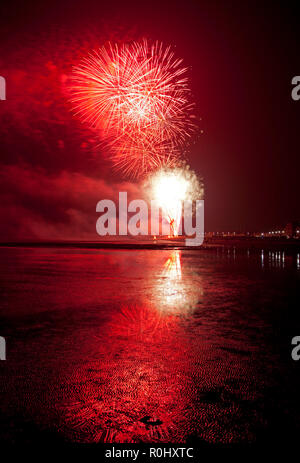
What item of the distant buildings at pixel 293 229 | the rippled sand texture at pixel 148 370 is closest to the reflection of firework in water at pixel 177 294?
the rippled sand texture at pixel 148 370

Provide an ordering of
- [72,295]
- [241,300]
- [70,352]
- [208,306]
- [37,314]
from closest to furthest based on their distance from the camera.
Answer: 1. [70,352]
2. [37,314]
3. [208,306]
4. [241,300]
5. [72,295]

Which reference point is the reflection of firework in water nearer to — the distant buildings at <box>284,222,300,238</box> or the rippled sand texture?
the rippled sand texture

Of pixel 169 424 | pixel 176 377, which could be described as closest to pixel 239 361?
pixel 176 377

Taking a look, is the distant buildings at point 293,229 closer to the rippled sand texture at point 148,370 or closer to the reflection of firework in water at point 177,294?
the reflection of firework in water at point 177,294

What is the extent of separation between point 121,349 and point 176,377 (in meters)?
1.21

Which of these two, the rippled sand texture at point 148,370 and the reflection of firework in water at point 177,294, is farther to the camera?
the reflection of firework in water at point 177,294

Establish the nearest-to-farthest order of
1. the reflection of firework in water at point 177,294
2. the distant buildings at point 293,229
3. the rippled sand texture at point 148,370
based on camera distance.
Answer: the rippled sand texture at point 148,370
the reflection of firework in water at point 177,294
the distant buildings at point 293,229

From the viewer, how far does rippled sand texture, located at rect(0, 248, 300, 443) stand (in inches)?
103

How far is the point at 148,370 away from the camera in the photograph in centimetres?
370

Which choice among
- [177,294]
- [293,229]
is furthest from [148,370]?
[293,229]

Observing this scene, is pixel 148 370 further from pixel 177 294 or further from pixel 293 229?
pixel 293 229

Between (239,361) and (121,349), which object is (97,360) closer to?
(121,349)

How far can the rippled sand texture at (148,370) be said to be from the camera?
2.61 m

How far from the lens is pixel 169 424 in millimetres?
2619
